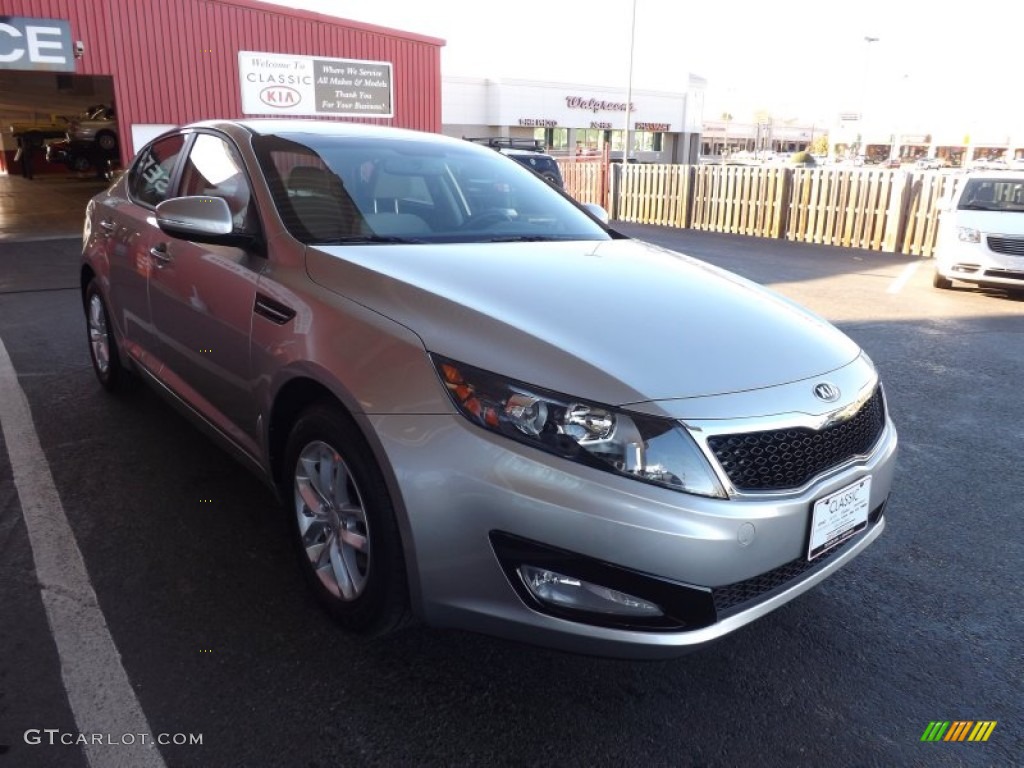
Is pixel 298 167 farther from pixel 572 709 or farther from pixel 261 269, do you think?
pixel 572 709

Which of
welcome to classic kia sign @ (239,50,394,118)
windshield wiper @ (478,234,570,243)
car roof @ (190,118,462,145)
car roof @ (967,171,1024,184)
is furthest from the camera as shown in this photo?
welcome to classic kia sign @ (239,50,394,118)

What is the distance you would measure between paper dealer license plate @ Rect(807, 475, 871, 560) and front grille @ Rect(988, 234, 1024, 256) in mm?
8374

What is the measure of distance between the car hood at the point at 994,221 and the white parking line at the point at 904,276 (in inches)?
40.4

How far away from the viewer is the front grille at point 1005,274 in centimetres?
908

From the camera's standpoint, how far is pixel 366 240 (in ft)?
9.47

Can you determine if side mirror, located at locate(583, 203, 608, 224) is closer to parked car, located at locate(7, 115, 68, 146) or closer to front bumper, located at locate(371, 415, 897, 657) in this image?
front bumper, located at locate(371, 415, 897, 657)

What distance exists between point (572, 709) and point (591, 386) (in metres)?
0.97

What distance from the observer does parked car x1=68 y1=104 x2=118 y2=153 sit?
25781 mm

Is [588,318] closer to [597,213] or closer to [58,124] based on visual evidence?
[597,213]

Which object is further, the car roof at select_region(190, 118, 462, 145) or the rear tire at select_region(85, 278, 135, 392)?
the rear tire at select_region(85, 278, 135, 392)

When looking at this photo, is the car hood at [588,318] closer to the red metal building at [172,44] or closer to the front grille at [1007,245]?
the front grille at [1007,245]

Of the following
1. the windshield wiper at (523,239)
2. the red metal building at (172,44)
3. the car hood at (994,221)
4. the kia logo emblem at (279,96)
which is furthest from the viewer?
the kia logo emblem at (279,96)

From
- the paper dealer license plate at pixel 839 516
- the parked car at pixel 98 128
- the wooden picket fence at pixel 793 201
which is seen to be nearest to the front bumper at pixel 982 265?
the wooden picket fence at pixel 793 201

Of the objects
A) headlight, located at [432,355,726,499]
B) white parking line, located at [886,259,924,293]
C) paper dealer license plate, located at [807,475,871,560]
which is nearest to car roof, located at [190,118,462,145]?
headlight, located at [432,355,726,499]
